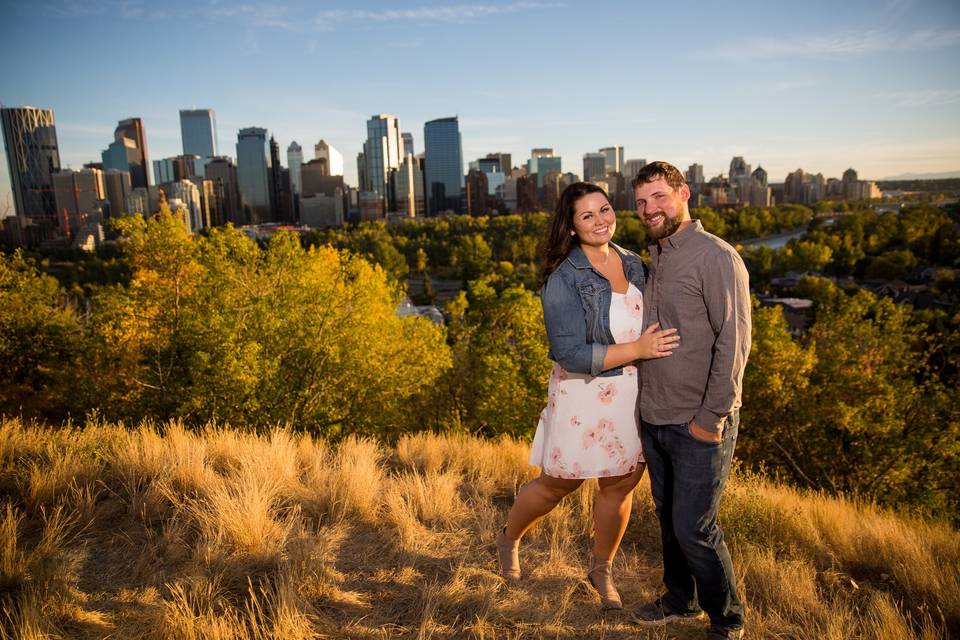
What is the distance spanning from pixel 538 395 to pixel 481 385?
7.34 ft

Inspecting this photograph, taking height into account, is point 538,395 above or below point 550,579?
below

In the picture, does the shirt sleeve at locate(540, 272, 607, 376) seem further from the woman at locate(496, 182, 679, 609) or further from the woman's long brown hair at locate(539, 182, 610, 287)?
the woman's long brown hair at locate(539, 182, 610, 287)

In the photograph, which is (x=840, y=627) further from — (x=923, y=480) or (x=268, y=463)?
(x=923, y=480)

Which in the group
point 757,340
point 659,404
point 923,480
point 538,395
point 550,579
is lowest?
point 923,480

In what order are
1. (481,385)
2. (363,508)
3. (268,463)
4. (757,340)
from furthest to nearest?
1. (481,385)
2. (757,340)
3. (268,463)
4. (363,508)

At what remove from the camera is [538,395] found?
1911cm

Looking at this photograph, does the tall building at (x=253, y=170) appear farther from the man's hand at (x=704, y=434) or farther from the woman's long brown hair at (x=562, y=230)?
the man's hand at (x=704, y=434)

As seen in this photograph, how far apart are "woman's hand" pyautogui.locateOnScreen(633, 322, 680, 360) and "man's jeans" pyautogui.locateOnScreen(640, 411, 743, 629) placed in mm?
359

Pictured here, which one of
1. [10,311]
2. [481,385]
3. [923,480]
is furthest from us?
[481,385]

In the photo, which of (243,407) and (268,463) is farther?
(243,407)

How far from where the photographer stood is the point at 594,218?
2805 mm

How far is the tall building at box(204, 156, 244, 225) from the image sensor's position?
523 ft

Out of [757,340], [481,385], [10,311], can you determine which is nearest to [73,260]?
[10,311]

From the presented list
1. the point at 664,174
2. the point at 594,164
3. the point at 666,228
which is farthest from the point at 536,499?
the point at 594,164
